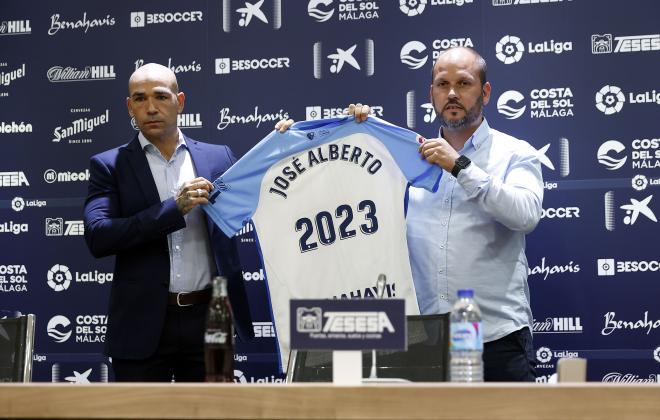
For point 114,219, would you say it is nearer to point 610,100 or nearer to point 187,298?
point 187,298

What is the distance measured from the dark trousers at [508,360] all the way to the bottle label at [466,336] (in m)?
1.59

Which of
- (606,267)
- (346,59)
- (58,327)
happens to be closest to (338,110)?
(346,59)

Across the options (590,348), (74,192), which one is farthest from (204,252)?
(590,348)

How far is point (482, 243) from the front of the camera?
3.60 meters

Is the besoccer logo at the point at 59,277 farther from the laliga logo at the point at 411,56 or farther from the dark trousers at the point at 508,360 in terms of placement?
the dark trousers at the point at 508,360

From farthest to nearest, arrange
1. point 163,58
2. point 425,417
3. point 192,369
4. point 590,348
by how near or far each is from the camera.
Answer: point 163,58 < point 590,348 < point 192,369 < point 425,417

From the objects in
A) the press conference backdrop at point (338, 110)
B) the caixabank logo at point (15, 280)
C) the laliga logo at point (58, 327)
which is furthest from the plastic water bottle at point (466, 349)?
the caixabank logo at point (15, 280)

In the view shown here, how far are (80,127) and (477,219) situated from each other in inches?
89.7

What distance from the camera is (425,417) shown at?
1580mm

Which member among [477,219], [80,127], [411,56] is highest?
[411,56]

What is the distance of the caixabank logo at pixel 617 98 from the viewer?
13.5 ft

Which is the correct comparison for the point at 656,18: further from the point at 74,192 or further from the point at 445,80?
the point at 74,192

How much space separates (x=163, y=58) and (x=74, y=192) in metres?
0.87

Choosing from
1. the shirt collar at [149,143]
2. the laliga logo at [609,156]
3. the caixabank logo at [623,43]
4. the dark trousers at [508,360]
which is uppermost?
the caixabank logo at [623,43]
